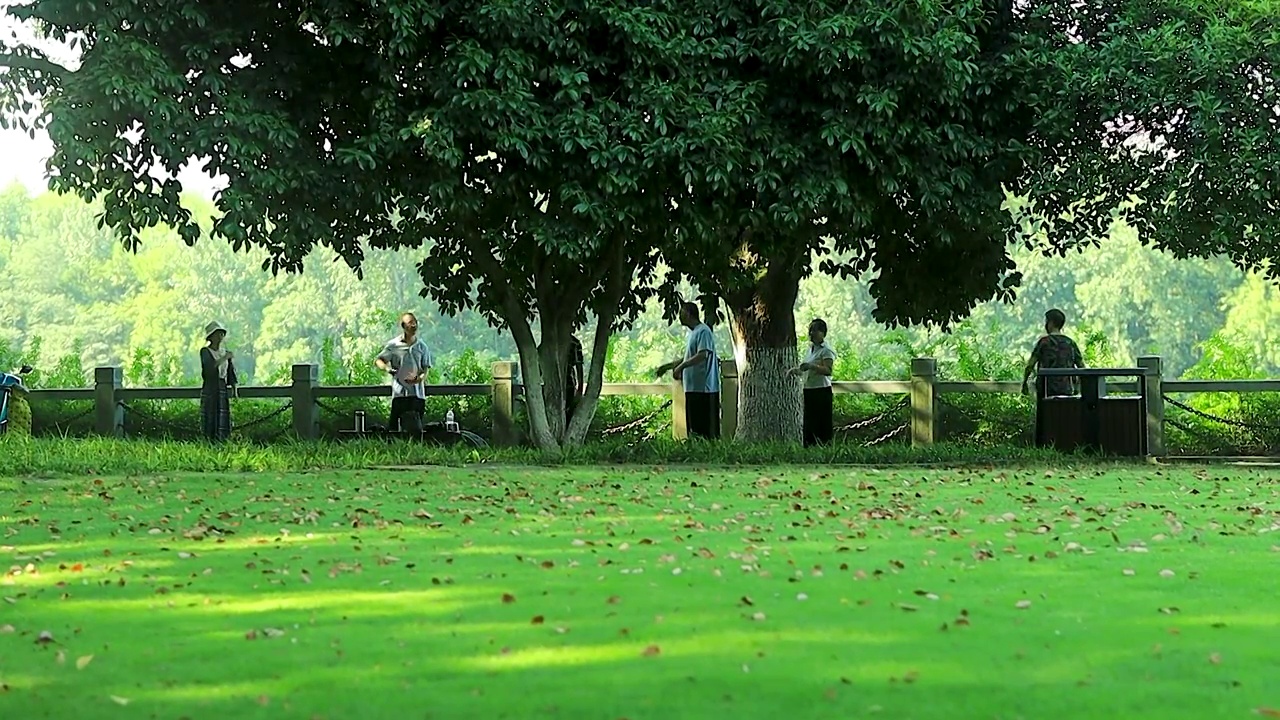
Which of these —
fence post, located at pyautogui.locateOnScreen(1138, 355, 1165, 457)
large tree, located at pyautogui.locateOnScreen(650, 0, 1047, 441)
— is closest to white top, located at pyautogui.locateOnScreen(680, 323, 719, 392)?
large tree, located at pyautogui.locateOnScreen(650, 0, 1047, 441)

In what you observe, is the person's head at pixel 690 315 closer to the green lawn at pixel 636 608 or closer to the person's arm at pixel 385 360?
the person's arm at pixel 385 360

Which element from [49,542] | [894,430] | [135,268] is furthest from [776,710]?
[135,268]

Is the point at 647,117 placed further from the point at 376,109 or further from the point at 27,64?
the point at 27,64

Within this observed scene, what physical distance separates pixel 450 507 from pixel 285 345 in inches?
2478

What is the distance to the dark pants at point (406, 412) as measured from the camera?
20.5 m

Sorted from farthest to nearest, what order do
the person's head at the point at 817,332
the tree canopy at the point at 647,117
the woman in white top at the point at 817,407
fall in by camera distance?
the woman in white top at the point at 817,407, the person's head at the point at 817,332, the tree canopy at the point at 647,117

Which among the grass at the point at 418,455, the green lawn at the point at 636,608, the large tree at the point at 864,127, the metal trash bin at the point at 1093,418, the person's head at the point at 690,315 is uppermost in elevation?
the large tree at the point at 864,127

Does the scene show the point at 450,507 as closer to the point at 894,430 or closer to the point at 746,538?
the point at 746,538

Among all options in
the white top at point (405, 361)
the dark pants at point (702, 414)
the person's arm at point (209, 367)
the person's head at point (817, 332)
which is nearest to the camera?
the person's head at point (817, 332)

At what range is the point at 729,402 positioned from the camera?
2262 cm

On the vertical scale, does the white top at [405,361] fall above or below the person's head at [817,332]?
below

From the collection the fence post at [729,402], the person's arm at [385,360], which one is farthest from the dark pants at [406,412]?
the fence post at [729,402]

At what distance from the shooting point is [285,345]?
73812 mm

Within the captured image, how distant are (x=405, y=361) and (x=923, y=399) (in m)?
6.51
